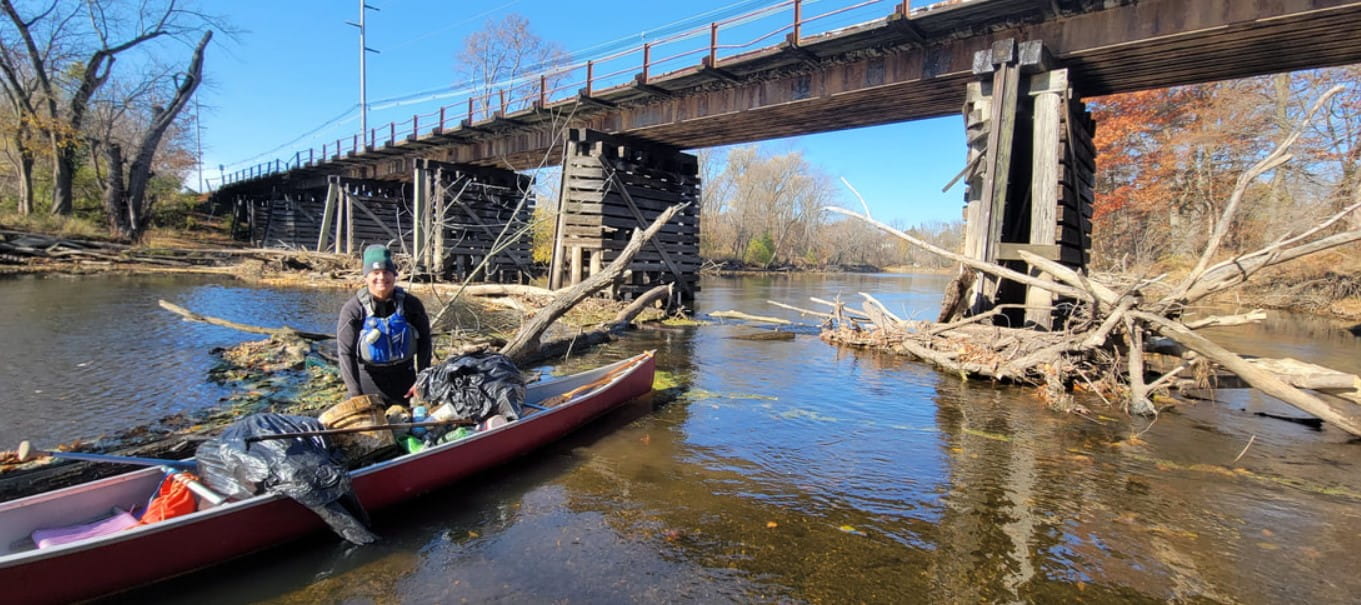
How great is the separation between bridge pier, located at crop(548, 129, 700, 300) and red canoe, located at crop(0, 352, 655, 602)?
1098cm

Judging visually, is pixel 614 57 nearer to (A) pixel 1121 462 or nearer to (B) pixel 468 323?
(B) pixel 468 323

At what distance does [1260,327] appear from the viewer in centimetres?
1670

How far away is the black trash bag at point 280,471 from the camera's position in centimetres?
345

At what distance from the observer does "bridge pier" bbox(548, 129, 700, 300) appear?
15305 millimetres

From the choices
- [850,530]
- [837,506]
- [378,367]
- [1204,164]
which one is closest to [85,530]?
[378,367]

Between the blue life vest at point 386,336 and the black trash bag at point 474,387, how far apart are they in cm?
29

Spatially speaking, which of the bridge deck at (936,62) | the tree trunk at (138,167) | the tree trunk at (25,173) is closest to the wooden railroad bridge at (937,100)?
the bridge deck at (936,62)

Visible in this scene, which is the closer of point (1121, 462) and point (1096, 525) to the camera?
point (1096, 525)

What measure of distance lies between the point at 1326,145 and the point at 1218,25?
61.0 ft

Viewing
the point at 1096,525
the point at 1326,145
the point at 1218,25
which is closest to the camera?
the point at 1096,525

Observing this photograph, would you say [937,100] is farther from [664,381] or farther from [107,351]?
[107,351]

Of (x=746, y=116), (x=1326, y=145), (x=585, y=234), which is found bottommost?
(x=585, y=234)

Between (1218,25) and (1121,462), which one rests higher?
(1218,25)

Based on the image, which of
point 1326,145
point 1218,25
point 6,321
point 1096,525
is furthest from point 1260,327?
point 6,321
